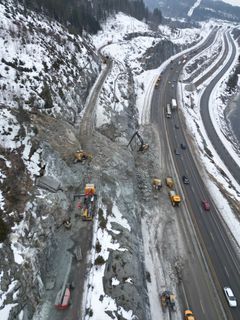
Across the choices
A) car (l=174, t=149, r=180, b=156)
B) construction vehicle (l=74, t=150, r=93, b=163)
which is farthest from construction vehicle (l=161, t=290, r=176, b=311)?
car (l=174, t=149, r=180, b=156)

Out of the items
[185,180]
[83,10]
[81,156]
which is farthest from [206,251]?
[83,10]

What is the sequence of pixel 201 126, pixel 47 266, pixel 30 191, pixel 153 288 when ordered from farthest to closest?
pixel 201 126 → pixel 153 288 → pixel 30 191 → pixel 47 266

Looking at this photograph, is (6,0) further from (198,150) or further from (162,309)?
(162,309)

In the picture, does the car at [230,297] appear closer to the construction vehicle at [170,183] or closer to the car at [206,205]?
the car at [206,205]

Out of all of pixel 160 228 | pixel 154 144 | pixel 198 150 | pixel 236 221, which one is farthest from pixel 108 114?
pixel 236 221

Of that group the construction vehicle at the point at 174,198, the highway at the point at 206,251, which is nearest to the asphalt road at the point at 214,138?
the highway at the point at 206,251

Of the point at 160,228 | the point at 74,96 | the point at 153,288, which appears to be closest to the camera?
the point at 153,288
